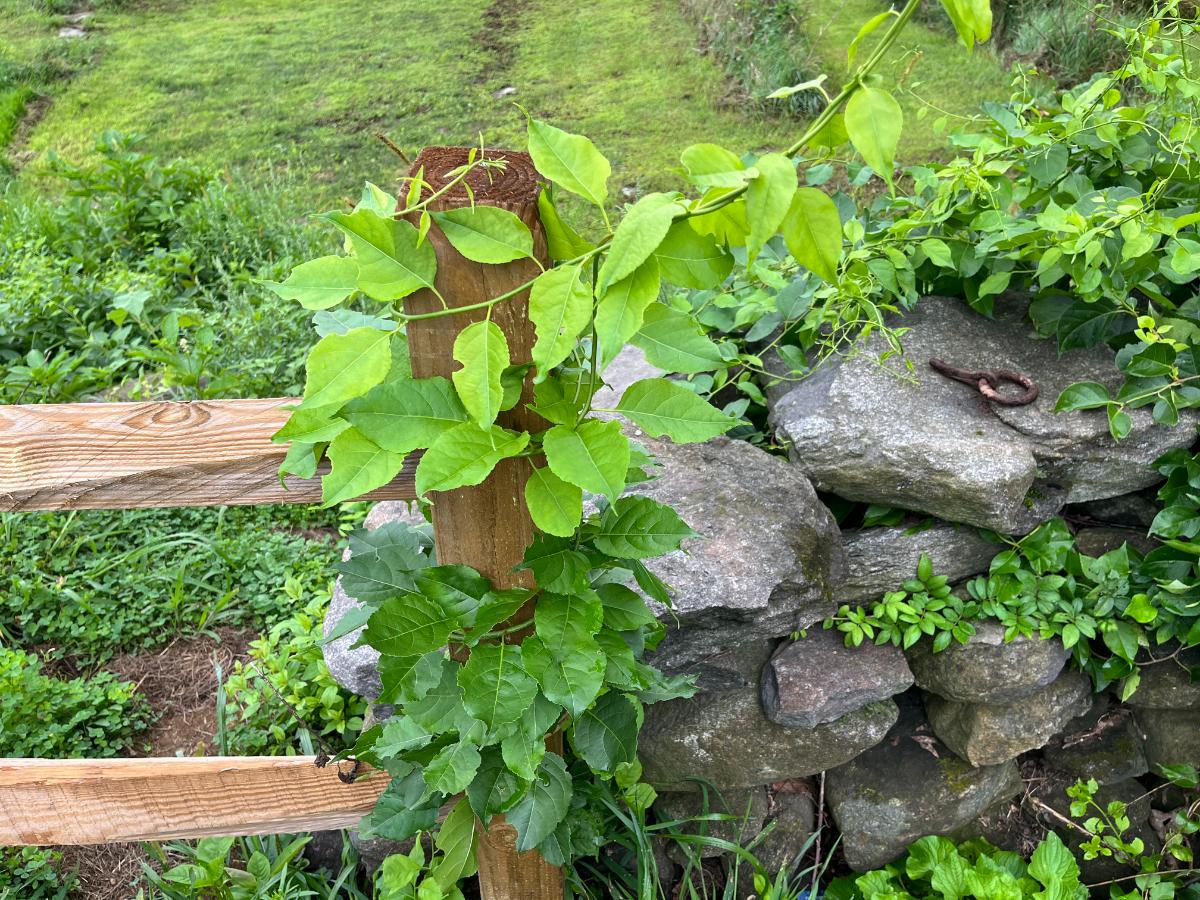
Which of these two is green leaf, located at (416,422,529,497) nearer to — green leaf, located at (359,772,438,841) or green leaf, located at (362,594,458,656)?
green leaf, located at (362,594,458,656)

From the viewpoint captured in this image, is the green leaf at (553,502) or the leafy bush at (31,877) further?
the leafy bush at (31,877)

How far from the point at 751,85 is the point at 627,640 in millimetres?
4111

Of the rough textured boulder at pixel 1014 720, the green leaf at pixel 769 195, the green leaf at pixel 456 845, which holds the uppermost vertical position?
the green leaf at pixel 769 195

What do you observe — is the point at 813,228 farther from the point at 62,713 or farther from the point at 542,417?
the point at 62,713

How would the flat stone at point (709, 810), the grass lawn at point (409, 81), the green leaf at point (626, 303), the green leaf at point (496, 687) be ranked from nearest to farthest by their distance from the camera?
the green leaf at point (626, 303)
the green leaf at point (496, 687)
the flat stone at point (709, 810)
the grass lawn at point (409, 81)

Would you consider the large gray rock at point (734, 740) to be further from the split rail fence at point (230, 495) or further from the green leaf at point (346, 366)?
the green leaf at point (346, 366)

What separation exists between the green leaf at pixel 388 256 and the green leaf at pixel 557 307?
0.53 feet

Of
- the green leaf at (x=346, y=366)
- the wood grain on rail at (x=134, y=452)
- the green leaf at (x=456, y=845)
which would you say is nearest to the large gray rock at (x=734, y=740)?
the green leaf at (x=456, y=845)

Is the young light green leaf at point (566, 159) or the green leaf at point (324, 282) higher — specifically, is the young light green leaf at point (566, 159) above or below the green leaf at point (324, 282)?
above

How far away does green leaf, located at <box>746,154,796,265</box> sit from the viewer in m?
0.75

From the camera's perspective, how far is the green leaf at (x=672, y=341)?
1041 millimetres

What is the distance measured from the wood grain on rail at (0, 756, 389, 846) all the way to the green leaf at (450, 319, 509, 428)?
1101 mm

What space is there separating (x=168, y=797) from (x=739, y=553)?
1.22m

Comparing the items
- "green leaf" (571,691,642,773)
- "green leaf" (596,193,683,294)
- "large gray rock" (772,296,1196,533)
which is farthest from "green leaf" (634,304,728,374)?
"large gray rock" (772,296,1196,533)
